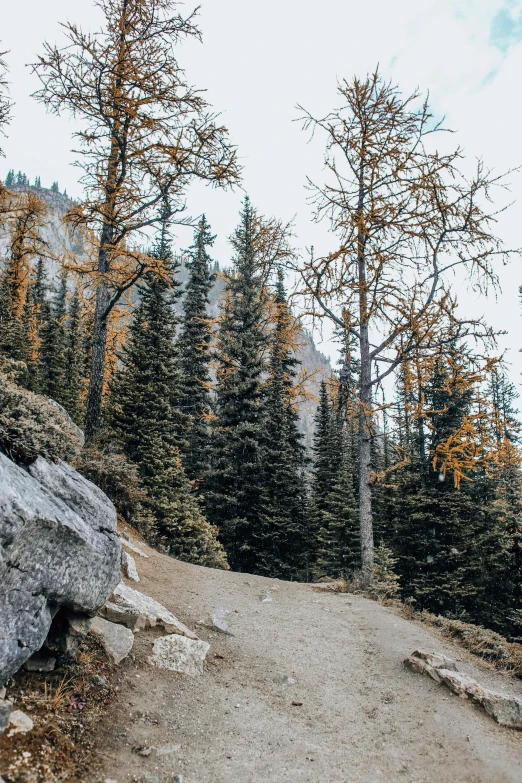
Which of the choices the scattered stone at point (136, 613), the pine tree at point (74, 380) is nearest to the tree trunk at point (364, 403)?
the scattered stone at point (136, 613)

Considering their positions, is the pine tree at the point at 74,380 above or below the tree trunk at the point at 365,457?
above

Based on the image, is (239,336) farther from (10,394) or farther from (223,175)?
(10,394)

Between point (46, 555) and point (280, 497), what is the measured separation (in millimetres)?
20961

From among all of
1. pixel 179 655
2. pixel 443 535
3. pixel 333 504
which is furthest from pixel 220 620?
pixel 333 504

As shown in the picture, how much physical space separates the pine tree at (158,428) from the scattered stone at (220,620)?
621 cm

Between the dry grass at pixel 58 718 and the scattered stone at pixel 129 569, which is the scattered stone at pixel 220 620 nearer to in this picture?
the scattered stone at pixel 129 569

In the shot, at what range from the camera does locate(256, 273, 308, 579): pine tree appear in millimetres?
22372

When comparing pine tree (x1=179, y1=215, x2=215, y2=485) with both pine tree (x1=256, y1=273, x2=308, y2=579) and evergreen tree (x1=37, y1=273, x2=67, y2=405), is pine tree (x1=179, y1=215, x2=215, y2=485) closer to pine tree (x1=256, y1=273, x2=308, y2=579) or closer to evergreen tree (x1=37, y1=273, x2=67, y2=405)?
pine tree (x1=256, y1=273, x2=308, y2=579)

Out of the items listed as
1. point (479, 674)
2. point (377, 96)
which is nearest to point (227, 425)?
point (377, 96)

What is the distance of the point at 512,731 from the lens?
15.7 feet

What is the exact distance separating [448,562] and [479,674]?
1558 cm

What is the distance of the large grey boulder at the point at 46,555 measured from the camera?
3236 millimetres

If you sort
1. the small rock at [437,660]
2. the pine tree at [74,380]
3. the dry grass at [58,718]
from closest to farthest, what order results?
the dry grass at [58,718] → the small rock at [437,660] → the pine tree at [74,380]

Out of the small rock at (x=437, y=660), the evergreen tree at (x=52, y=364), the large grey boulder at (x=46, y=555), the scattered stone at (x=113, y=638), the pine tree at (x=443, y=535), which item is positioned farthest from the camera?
the evergreen tree at (x=52, y=364)
